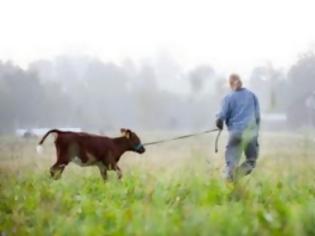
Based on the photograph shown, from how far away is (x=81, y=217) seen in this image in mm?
5141

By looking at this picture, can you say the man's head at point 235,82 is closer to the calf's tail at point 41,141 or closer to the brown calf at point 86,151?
the brown calf at point 86,151

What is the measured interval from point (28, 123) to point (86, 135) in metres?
0.73

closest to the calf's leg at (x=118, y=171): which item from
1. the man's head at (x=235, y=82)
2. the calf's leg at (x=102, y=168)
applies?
the calf's leg at (x=102, y=168)

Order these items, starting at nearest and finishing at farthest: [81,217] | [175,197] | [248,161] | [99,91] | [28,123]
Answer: [81,217], [175,197], [248,161], [28,123], [99,91]

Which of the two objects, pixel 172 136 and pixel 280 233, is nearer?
pixel 280 233

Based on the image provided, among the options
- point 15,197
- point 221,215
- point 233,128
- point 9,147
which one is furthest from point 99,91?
point 221,215

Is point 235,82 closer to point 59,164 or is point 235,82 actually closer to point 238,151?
point 238,151

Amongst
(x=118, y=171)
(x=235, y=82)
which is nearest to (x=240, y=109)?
(x=235, y=82)

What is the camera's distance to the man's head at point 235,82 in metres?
7.61

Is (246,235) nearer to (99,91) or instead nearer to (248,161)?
(248,161)

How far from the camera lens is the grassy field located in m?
4.29

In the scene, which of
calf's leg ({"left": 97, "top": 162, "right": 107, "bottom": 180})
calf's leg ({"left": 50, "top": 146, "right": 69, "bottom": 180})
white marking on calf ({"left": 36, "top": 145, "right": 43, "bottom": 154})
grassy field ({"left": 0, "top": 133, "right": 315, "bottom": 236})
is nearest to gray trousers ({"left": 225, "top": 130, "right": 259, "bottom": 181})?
grassy field ({"left": 0, "top": 133, "right": 315, "bottom": 236})

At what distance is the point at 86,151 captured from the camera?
324 inches

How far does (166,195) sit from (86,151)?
267 cm
